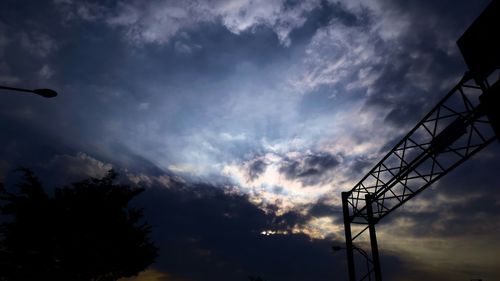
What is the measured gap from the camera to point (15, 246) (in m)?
15.3

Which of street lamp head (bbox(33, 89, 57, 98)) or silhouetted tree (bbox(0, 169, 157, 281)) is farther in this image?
silhouetted tree (bbox(0, 169, 157, 281))

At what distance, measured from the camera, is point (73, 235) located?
16.0 metres

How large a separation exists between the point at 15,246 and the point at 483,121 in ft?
72.2

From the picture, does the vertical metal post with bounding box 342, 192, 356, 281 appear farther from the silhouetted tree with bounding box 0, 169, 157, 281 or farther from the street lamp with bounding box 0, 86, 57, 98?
the street lamp with bounding box 0, 86, 57, 98

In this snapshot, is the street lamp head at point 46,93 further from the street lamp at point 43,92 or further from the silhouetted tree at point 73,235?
the silhouetted tree at point 73,235

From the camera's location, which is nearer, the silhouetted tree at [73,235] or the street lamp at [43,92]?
the street lamp at [43,92]

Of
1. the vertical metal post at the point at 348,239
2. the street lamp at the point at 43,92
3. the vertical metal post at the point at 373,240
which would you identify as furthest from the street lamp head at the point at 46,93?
the vertical metal post at the point at 348,239

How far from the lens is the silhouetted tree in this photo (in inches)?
601

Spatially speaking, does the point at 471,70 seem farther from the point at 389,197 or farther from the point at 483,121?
the point at 389,197

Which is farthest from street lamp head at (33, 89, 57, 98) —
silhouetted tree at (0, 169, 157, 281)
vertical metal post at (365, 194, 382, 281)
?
vertical metal post at (365, 194, 382, 281)

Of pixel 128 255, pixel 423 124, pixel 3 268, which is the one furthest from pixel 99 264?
pixel 423 124

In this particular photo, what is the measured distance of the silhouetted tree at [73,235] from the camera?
15.3 metres

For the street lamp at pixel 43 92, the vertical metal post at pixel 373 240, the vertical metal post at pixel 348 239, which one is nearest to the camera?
the street lamp at pixel 43 92

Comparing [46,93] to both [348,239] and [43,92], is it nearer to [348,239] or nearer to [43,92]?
[43,92]
